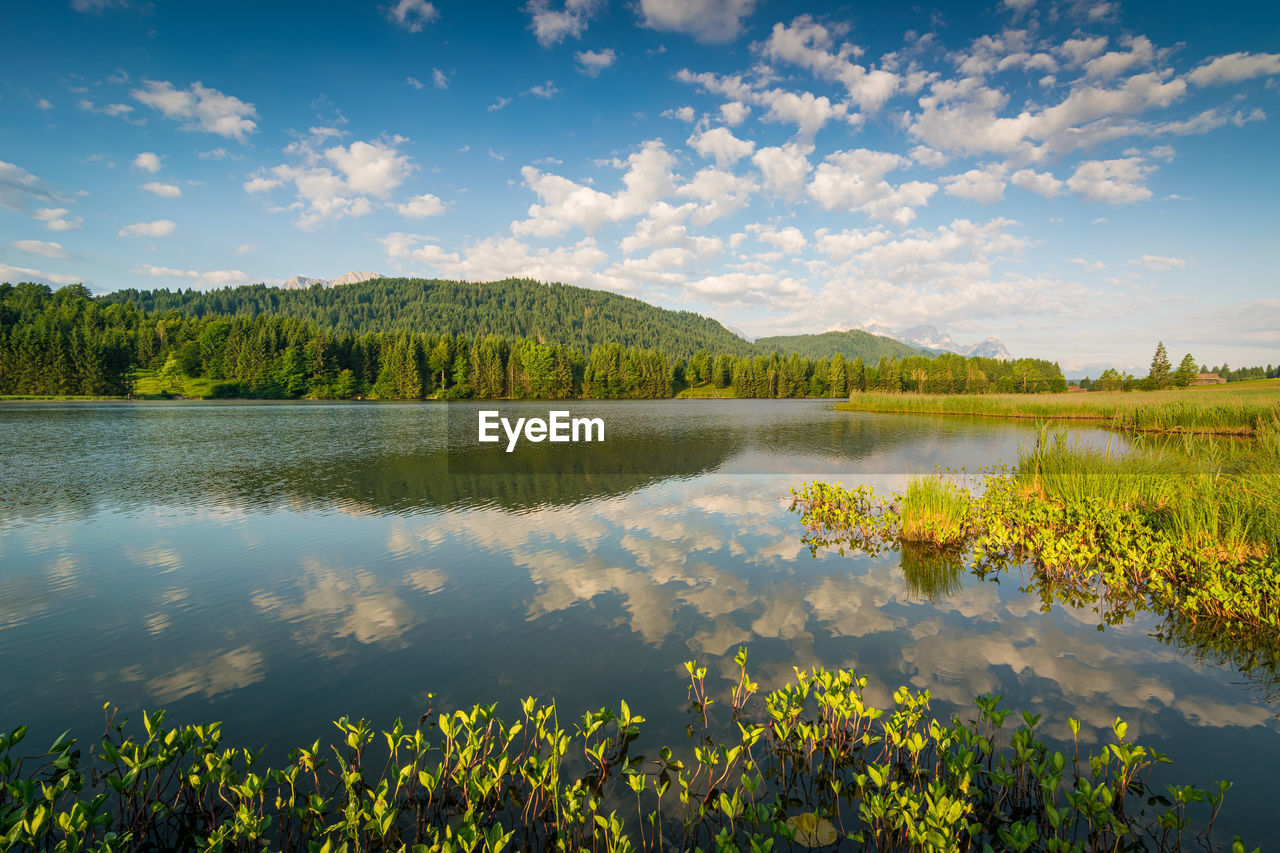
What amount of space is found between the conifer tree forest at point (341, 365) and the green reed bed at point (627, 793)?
121281mm

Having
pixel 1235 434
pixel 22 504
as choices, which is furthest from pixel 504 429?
pixel 1235 434

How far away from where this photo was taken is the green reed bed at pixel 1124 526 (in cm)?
862

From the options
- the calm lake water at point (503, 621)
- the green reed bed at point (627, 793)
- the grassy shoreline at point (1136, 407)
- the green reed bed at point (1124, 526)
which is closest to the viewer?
the green reed bed at point (627, 793)

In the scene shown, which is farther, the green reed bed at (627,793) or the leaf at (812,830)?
the leaf at (812,830)

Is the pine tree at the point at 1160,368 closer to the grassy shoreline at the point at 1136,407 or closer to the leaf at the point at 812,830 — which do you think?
the grassy shoreline at the point at 1136,407

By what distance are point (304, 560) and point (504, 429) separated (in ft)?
119

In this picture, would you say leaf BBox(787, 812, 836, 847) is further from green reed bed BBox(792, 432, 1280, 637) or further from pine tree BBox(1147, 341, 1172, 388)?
pine tree BBox(1147, 341, 1172, 388)

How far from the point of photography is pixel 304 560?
38.5 feet

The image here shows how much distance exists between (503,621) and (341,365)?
428 ft

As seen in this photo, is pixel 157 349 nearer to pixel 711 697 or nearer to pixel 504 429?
pixel 504 429

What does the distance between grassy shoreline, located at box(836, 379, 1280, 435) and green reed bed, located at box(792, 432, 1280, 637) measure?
6.38m

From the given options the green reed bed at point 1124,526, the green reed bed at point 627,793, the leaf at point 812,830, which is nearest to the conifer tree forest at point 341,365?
the green reed bed at point 1124,526

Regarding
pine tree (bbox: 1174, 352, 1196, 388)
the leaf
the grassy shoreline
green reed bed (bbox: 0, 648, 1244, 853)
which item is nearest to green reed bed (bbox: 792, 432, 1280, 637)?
green reed bed (bbox: 0, 648, 1244, 853)

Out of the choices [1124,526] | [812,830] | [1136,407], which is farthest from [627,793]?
[1136,407]
